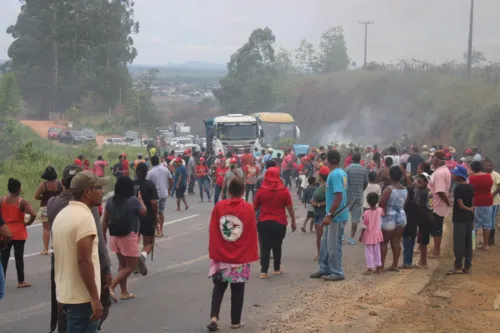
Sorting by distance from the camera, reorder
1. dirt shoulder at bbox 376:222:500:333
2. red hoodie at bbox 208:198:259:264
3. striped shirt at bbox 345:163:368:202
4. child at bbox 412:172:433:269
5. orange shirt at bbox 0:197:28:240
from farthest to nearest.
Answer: striped shirt at bbox 345:163:368:202
child at bbox 412:172:433:269
orange shirt at bbox 0:197:28:240
dirt shoulder at bbox 376:222:500:333
red hoodie at bbox 208:198:259:264

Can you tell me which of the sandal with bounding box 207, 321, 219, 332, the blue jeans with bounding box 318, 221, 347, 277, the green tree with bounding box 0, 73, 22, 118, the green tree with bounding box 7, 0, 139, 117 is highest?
the green tree with bounding box 7, 0, 139, 117

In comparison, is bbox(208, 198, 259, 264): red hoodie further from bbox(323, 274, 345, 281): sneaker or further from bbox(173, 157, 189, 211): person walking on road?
bbox(173, 157, 189, 211): person walking on road

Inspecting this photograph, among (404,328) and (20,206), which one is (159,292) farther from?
(404,328)

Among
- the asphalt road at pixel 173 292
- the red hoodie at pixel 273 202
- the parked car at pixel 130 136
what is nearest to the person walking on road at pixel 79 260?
the asphalt road at pixel 173 292

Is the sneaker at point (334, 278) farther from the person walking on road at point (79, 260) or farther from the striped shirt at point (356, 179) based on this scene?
the person walking on road at point (79, 260)

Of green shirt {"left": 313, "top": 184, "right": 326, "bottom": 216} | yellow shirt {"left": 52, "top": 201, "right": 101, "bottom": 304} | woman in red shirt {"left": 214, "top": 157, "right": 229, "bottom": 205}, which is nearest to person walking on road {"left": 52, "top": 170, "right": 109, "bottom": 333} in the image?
yellow shirt {"left": 52, "top": 201, "right": 101, "bottom": 304}

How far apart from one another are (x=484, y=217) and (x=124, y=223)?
8.41m

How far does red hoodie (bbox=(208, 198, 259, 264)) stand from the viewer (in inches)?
319

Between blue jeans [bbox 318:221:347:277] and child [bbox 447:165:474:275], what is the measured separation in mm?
2249

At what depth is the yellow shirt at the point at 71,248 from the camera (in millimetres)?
5355

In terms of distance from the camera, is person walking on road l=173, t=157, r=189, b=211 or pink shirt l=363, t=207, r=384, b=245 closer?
A: pink shirt l=363, t=207, r=384, b=245

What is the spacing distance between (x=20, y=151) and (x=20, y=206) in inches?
926

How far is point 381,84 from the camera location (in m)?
70.1

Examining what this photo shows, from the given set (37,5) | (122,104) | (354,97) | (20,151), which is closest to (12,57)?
(37,5)
